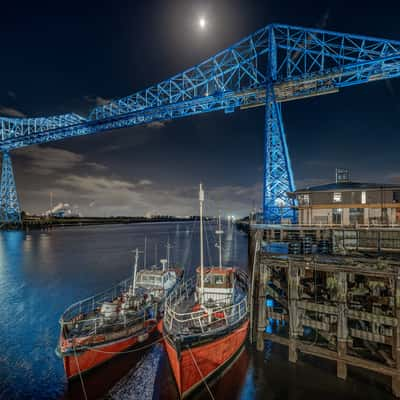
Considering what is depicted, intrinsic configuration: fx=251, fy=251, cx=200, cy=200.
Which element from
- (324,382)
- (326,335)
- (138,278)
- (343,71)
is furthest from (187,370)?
(343,71)

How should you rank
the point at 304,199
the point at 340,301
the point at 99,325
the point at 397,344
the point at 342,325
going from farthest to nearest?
the point at 304,199 → the point at 99,325 → the point at 340,301 → the point at 342,325 → the point at 397,344

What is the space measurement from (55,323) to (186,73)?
161ft

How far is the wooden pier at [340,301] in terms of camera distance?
9.59 metres

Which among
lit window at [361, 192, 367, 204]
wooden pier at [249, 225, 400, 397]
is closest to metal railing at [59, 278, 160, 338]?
wooden pier at [249, 225, 400, 397]

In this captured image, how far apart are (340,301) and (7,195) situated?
10002 centimetres

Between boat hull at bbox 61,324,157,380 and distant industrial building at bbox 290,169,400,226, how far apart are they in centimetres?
1564

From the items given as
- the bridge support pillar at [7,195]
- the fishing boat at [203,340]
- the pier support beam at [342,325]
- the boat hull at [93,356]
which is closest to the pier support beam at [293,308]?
the pier support beam at [342,325]

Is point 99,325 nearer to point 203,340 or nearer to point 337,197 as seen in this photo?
point 203,340

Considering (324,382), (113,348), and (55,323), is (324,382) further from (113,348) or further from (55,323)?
(55,323)

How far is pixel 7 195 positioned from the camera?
82.4 m

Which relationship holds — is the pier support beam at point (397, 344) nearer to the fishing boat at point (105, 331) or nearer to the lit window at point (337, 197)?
the fishing boat at point (105, 331)

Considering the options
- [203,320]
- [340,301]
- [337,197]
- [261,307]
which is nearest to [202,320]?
[203,320]

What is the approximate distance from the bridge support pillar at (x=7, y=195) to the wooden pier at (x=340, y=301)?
92.4 m

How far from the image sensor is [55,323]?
670 inches
